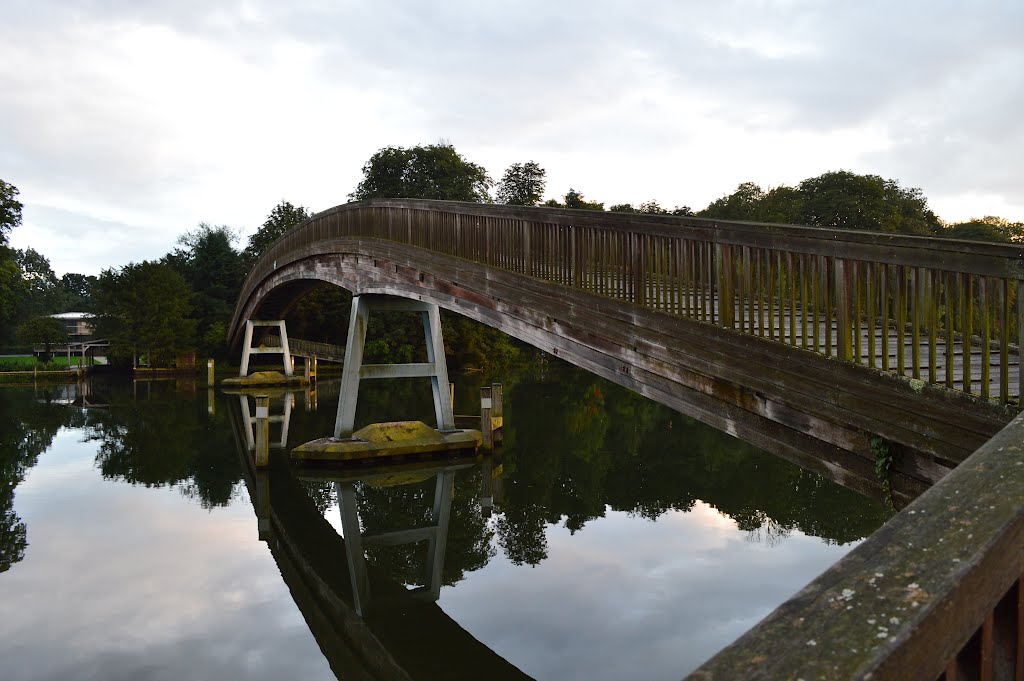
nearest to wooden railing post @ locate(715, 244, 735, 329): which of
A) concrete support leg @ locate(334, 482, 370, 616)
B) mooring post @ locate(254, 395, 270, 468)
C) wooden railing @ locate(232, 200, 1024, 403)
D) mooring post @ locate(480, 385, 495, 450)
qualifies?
wooden railing @ locate(232, 200, 1024, 403)

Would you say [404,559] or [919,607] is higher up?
[919,607]

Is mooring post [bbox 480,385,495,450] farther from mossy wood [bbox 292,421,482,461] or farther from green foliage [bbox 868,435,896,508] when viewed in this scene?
green foliage [bbox 868,435,896,508]

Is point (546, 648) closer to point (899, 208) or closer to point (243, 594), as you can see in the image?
point (243, 594)

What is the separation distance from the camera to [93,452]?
19.0m

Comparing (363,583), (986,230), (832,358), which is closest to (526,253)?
(832,358)

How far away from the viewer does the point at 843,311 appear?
183 inches

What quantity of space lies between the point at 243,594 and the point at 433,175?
40.0 metres

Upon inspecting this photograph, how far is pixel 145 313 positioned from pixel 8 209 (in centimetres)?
888

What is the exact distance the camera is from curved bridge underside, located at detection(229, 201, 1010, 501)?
4.14 metres

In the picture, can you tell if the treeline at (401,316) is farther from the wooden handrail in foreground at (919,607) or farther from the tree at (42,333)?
the wooden handrail in foreground at (919,607)

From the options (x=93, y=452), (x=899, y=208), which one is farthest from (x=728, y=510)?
(x=899, y=208)

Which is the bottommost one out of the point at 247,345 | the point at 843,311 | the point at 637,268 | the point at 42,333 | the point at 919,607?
the point at 247,345

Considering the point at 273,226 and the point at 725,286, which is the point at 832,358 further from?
the point at 273,226

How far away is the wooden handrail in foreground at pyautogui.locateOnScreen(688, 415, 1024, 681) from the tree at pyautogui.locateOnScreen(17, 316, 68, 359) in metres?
56.2
